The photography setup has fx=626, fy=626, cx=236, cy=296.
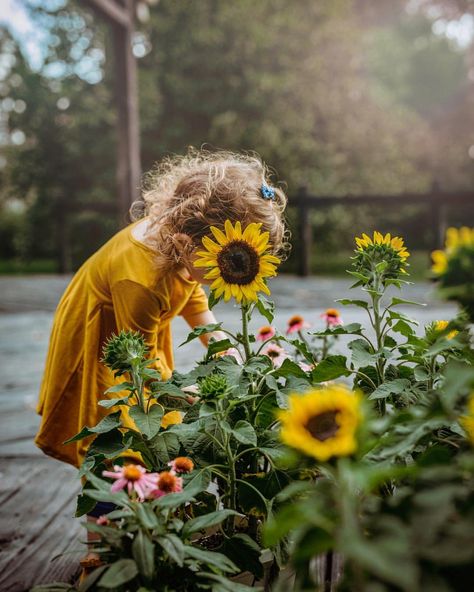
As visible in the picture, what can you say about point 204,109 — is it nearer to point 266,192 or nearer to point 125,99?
point 125,99

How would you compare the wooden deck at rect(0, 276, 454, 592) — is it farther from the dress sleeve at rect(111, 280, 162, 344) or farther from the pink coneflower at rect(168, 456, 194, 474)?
the dress sleeve at rect(111, 280, 162, 344)

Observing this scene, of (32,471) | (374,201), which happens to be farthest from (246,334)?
(374,201)

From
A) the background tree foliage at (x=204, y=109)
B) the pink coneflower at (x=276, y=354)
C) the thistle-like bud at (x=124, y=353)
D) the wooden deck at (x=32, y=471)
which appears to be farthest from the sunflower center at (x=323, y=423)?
the background tree foliage at (x=204, y=109)

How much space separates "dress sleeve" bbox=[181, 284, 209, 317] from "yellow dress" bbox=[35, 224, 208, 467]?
0.08m

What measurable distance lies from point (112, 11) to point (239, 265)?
18.4ft

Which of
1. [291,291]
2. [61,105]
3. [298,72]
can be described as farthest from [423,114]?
[291,291]

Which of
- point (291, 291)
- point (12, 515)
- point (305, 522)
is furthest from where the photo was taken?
point (291, 291)

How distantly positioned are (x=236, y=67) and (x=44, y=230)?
5168 millimetres

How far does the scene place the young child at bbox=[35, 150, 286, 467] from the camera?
155 cm

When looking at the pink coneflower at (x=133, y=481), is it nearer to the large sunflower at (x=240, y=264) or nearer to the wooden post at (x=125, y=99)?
the large sunflower at (x=240, y=264)

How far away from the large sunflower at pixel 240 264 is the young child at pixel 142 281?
41 cm

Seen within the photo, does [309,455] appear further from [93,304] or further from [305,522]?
[93,304]

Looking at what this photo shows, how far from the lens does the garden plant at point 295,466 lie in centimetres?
49

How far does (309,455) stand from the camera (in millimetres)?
526
